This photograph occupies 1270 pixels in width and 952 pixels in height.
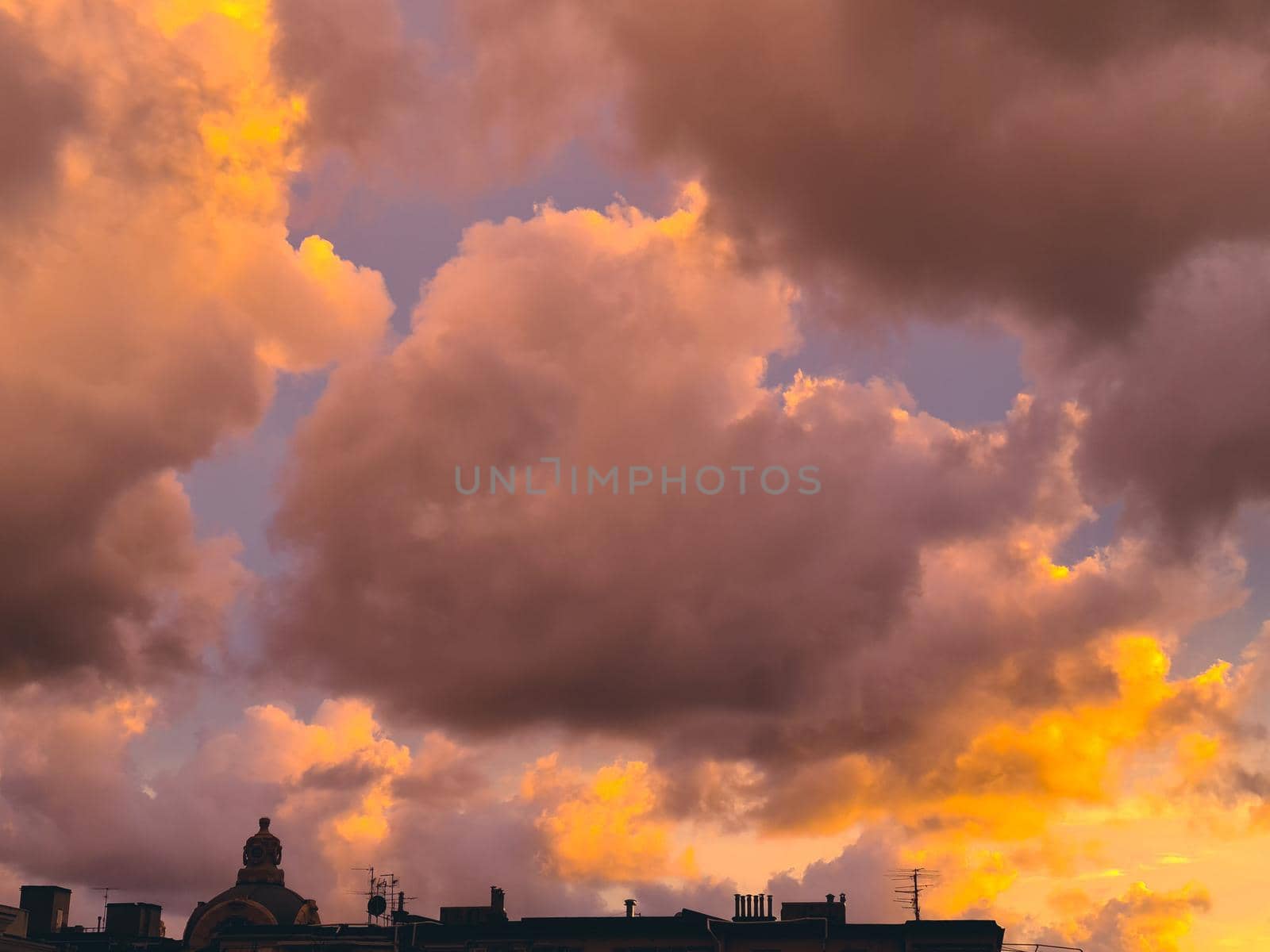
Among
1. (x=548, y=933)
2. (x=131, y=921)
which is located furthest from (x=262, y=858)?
(x=548, y=933)

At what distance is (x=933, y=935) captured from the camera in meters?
102

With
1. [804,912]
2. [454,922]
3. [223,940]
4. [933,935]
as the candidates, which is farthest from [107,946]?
[933,935]

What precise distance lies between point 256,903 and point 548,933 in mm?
25297

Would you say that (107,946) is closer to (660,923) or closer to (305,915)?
(305,915)

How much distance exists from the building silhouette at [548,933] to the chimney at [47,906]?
2.41 meters

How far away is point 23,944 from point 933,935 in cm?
5681

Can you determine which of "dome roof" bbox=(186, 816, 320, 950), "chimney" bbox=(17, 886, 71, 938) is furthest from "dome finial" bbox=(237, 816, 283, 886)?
"chimney" bbox=(17, 886, 71, 938)

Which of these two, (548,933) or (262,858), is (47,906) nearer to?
(262,858)

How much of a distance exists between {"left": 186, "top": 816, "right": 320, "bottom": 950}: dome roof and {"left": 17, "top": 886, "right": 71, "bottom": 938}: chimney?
480 inches

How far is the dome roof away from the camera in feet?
381

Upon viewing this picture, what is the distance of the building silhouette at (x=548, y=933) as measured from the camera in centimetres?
10262

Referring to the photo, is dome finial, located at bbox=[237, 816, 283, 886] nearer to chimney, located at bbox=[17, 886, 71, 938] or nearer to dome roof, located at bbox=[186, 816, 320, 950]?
dome roof, located at bbox=[186, 816, 320, 950]

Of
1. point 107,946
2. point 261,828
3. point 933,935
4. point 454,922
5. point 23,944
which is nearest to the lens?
point 23,944

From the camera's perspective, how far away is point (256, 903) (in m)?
117
